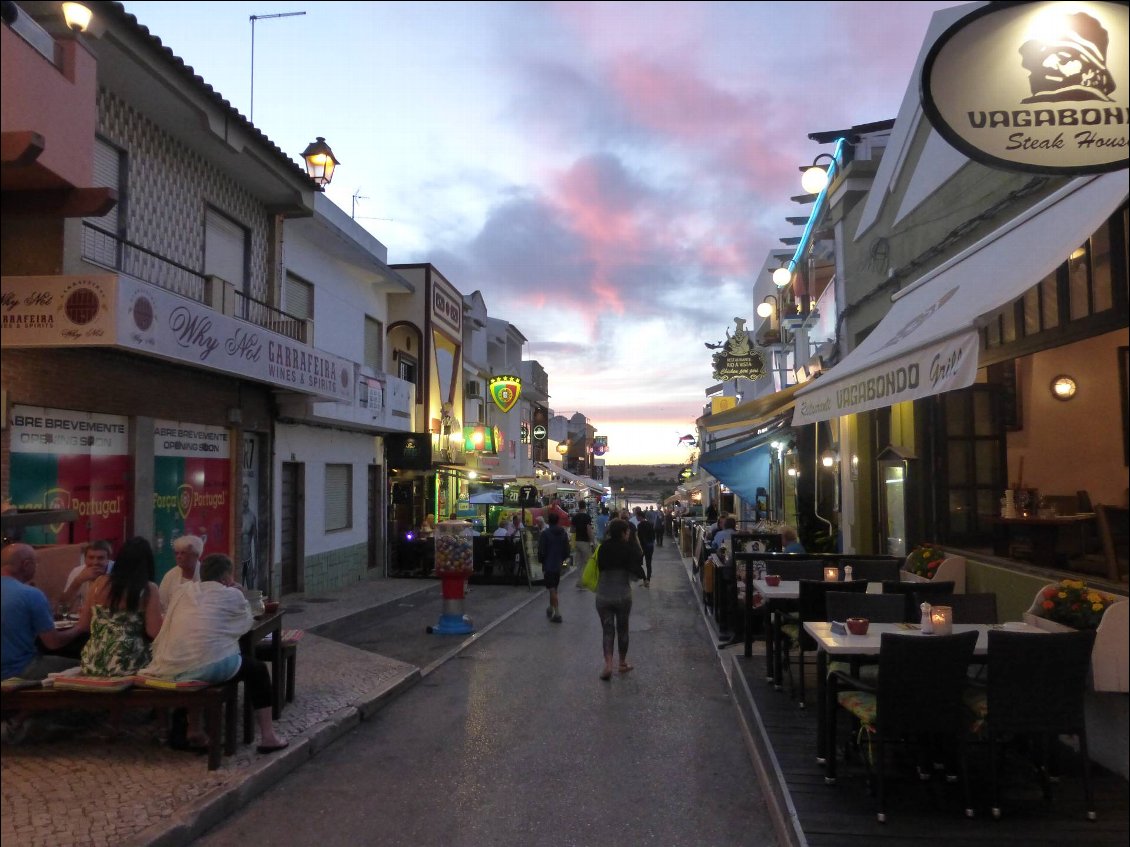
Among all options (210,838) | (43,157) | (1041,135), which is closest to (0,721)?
(43,157)

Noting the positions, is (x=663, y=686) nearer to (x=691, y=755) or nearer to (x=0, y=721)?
(x=691, y=755)

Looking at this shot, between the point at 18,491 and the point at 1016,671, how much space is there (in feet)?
15.6

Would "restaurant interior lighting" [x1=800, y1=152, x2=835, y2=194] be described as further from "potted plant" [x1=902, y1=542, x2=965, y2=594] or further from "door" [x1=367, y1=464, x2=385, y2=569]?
"door" [x1=367, y1=464, x2=385, y2=569]

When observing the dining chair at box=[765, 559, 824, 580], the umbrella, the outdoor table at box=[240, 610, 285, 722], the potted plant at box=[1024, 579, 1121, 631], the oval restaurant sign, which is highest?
the oval restaurant sign

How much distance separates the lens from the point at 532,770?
19.2 ft

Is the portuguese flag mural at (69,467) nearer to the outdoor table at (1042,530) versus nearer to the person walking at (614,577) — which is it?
the person walking at (614,577)

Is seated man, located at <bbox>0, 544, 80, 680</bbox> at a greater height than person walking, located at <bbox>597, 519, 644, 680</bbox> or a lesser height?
greater

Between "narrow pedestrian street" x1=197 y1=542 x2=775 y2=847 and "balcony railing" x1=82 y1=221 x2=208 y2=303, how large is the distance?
19.6ft

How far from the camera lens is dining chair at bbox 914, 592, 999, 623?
242 inches

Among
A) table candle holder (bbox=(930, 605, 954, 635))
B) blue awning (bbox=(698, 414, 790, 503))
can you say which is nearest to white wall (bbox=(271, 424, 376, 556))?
blue awning (bbox=(698, 414, 790, 503))

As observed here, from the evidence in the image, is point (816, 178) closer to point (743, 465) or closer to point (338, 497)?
point (743, 465)

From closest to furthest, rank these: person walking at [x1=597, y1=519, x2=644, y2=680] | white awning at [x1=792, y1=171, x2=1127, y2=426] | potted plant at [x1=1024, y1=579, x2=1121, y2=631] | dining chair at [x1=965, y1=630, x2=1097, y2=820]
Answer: white awning at [x1=792, y1=171, x2=1127, y2=426] → dining chair at [x1=965, y1=630, x2=1097, y2=820] → potted plant at [x1=1024, y1=579, x2=1121, y2=631] → person walking at [x1=597, y1=519, x2=644, y2=680]

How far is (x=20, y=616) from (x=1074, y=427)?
9.64 metres

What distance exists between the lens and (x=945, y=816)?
15.0ft
